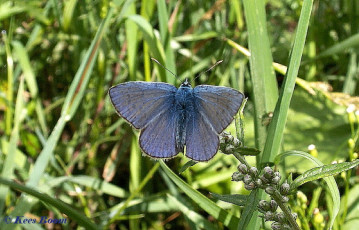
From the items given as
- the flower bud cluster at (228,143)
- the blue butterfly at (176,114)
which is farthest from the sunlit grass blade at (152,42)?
the flower bud cluster at (228,143)

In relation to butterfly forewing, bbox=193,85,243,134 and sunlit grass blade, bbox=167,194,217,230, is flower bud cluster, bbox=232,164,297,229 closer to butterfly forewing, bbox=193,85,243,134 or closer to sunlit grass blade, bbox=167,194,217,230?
butterfly forewing, bbox=193,85,243,134

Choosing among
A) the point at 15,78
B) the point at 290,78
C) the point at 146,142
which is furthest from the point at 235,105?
the point at 15,78

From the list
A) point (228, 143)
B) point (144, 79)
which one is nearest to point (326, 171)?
point (228, 143)

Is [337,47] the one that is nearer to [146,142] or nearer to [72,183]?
[146,142]

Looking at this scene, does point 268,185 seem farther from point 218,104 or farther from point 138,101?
point 138,101

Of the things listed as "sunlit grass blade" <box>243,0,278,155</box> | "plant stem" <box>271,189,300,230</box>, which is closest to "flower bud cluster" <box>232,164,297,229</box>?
"plant stem" <box>271,189,300,230</box>
